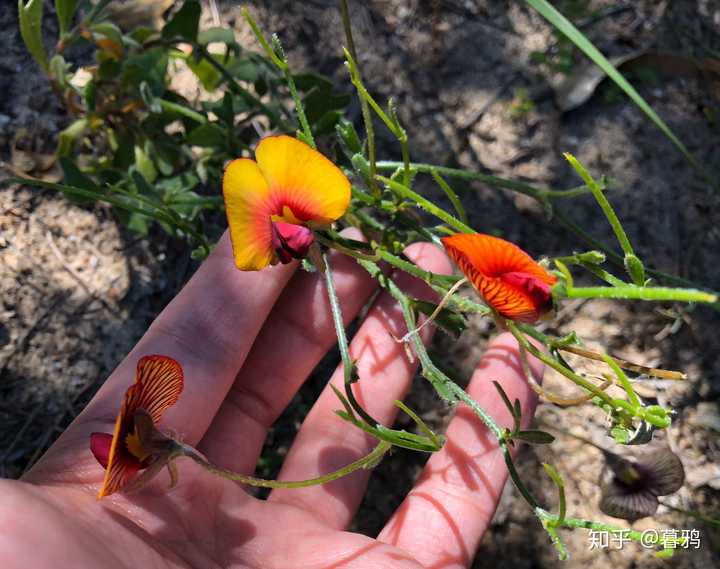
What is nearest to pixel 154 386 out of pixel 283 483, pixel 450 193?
pixel 283 483

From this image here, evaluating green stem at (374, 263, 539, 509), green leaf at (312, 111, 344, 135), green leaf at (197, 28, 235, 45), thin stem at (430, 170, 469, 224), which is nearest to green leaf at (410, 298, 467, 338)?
green stem at (374, 263, 539, 509)

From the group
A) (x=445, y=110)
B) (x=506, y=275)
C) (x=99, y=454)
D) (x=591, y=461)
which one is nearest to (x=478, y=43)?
(x=445, y=110)

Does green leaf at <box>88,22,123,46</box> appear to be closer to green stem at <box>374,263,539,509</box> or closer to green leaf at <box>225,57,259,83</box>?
green leaf at <box>225,57,259,83</box>

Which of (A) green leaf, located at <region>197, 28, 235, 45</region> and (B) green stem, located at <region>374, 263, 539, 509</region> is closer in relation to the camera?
(B) green stem, located at <region>374, 263, 539, 509</region>

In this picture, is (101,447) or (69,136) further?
(69,136)

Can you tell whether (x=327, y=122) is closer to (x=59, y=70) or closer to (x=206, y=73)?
(x=206, y=73)

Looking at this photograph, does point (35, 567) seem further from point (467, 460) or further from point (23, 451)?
point (467, 460)
